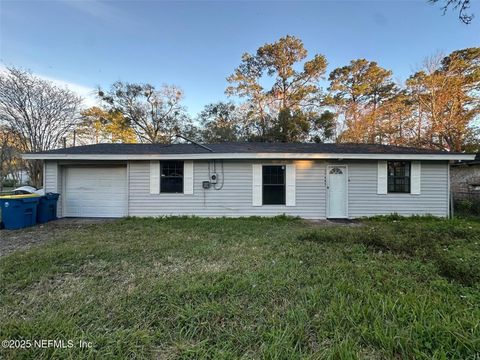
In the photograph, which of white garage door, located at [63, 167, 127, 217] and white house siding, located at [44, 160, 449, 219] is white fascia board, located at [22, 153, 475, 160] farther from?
white garage door, located at [63, 167, 127, 217]

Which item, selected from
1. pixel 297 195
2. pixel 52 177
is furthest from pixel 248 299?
pixel 52 177

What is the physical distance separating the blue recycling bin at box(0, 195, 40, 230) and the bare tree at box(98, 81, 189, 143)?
49.9 feet

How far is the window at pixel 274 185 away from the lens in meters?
7.95

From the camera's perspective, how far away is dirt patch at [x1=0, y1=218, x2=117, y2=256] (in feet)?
15.4

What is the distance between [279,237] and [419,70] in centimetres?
1690

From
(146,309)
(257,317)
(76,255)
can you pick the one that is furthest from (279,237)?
(76,255)

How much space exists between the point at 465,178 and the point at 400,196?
4916mm

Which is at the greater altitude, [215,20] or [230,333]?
[215,20]

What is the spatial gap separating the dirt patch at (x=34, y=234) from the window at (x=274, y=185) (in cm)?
574

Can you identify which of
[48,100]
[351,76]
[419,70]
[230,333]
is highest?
[351,76]

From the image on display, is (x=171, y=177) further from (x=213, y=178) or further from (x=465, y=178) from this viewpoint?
(x=465, y=178)

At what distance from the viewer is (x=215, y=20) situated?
1043 centimetres

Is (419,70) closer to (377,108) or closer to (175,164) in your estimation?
(377,108)

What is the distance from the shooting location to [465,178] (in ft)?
32.8
